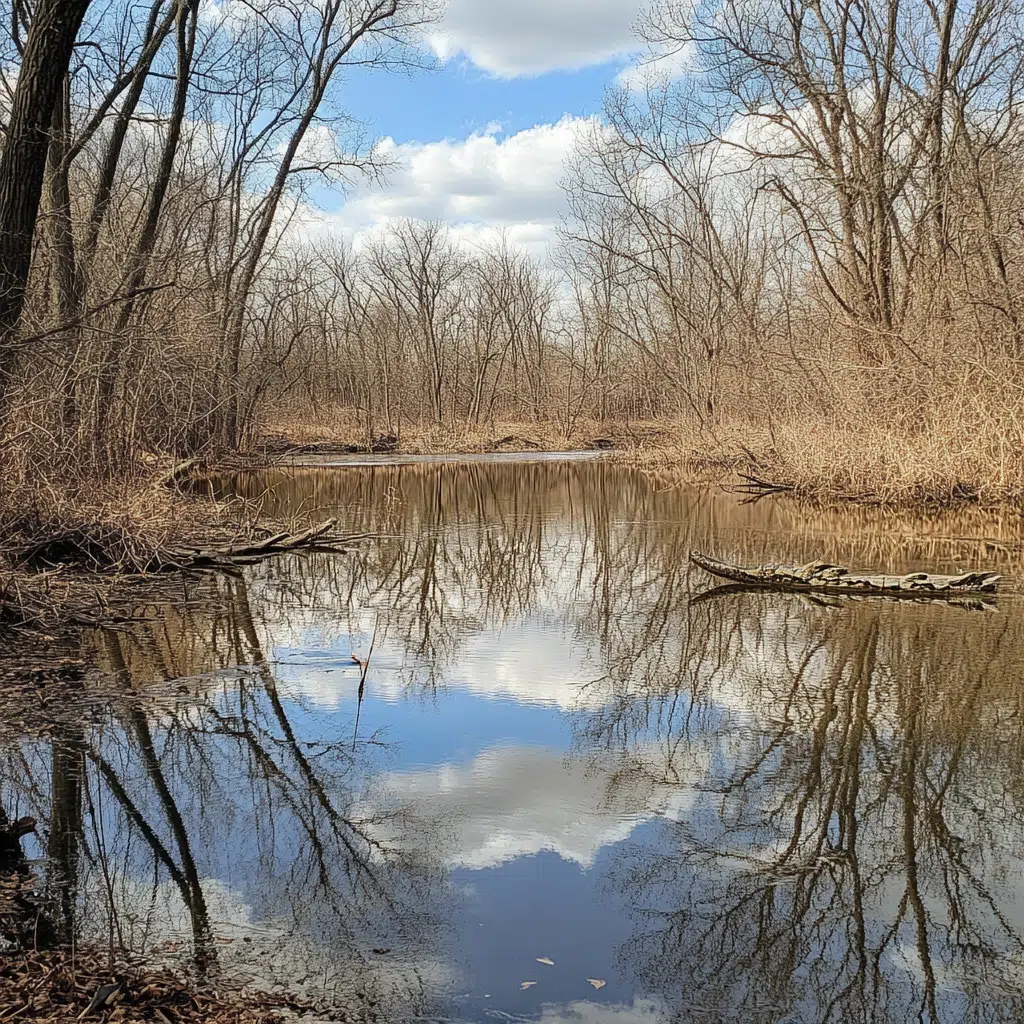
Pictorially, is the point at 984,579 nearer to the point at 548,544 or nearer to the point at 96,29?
the point at 548,544

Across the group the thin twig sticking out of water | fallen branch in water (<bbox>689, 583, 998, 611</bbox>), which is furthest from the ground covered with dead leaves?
fallen branch in water (<bbox>689, 583, 998, 611</bbox>)

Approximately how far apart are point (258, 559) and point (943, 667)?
8.44m

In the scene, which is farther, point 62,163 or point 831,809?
point 62,163

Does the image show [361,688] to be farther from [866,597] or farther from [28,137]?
[866,597]

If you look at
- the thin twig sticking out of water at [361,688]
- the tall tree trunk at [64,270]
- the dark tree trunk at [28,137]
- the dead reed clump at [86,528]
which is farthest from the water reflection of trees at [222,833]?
the tall tree trunk at [64,270]

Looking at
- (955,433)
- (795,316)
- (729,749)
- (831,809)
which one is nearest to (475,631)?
(729,749)

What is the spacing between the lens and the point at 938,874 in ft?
13.4

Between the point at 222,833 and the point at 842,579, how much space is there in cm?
712

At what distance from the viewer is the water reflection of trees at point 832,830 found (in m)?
3.37

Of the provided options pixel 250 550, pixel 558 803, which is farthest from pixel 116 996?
pixel 250 550

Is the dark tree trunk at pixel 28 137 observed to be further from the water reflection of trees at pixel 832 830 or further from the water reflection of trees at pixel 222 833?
the water reflection of trees at pixel 832 830

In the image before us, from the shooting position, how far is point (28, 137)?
7.64m

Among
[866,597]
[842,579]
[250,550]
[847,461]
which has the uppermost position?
[847,461]

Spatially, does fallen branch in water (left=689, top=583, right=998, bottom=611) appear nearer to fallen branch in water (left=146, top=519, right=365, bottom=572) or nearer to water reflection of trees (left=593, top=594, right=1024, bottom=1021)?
water reflection of trees (left=593, top=594, right=1024, bottom=1021)
